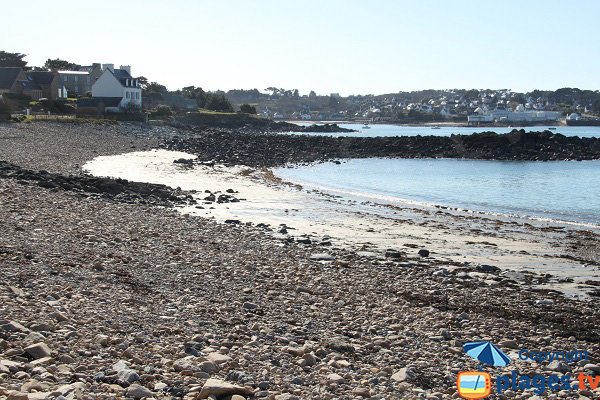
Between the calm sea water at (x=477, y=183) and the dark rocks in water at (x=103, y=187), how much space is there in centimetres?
1009

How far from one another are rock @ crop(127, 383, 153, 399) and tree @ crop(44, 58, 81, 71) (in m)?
114

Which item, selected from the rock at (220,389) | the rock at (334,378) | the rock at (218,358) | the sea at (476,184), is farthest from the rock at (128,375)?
the sea at (476,184)

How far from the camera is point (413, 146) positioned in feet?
217

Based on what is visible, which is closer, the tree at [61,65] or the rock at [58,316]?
the rock at [58,316]

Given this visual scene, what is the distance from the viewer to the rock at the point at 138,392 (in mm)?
5836

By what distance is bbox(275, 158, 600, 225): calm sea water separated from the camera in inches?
1121

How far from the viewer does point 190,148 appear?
5388cm

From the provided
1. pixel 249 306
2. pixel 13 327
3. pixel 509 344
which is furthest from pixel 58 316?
pixel 509 344

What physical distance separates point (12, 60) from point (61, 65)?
48.6ft

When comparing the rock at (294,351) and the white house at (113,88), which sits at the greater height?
the white house at (113,88)

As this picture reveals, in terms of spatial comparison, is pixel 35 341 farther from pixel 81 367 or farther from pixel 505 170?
pixel 505 170

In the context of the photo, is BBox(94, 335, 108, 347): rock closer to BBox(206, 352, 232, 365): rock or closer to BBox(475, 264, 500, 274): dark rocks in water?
BBox(206, 352, 232, 365): rock

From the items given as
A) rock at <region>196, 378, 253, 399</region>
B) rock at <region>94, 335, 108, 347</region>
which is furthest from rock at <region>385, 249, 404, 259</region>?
rock at <region>196, 378, 253, 399</region>

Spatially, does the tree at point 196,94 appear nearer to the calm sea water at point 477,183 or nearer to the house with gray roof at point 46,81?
the house with gray roof at point 46,81
